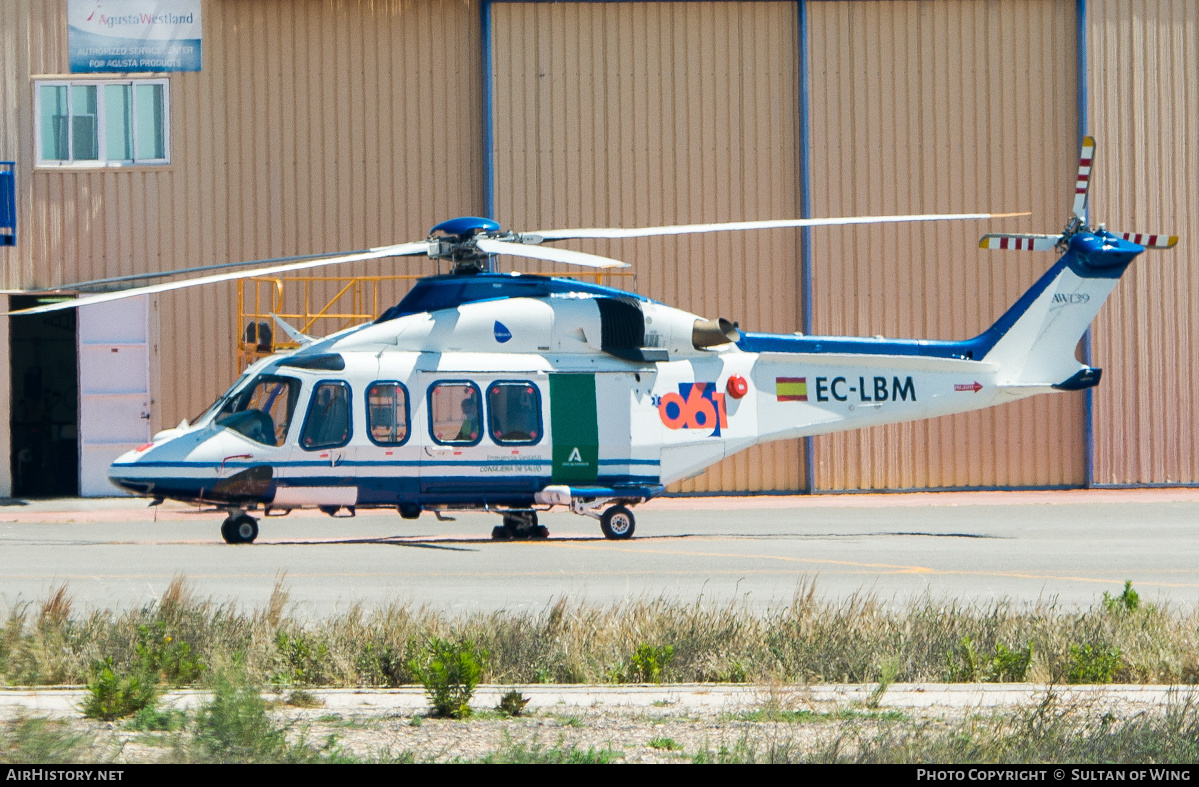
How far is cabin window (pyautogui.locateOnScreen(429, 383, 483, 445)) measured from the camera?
1584cm

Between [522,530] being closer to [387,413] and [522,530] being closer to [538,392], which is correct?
[538,392]

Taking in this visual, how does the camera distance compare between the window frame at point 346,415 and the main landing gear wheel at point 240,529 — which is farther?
the main landing gear wheel at point 240,529

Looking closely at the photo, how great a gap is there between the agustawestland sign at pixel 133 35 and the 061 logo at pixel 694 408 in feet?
40.9

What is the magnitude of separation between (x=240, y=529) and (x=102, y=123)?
11210 mm

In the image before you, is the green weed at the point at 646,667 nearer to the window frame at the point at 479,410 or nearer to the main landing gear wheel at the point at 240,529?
the window frame at the point at 479,410

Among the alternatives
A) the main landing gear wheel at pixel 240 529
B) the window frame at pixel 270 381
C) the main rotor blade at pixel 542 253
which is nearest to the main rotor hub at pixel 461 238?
the main rotor blade at pixel 542 253

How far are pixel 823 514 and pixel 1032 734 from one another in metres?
14.8

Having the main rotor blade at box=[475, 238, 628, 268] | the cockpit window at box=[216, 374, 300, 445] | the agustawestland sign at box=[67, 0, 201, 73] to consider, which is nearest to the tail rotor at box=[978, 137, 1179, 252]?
the main rotor blade at box=[475, 238, 628, 268]

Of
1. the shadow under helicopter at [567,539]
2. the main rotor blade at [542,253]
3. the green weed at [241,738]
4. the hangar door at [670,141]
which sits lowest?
the shadow under helicopter at [567,539]

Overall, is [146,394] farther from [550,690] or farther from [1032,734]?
Answer: [1032,734]

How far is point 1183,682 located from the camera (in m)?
7.74

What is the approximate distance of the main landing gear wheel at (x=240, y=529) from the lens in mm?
15812

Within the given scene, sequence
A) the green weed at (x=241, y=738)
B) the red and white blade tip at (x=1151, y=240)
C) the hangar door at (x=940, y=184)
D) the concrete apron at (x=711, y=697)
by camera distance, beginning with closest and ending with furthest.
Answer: the green weed at (x=241, y=738), the concrete apron at (x=711, y=697), the red and white blade tip at (x=1151, y=240), the hangar door at (x=940, y=184)

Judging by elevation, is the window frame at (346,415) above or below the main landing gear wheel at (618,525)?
above
